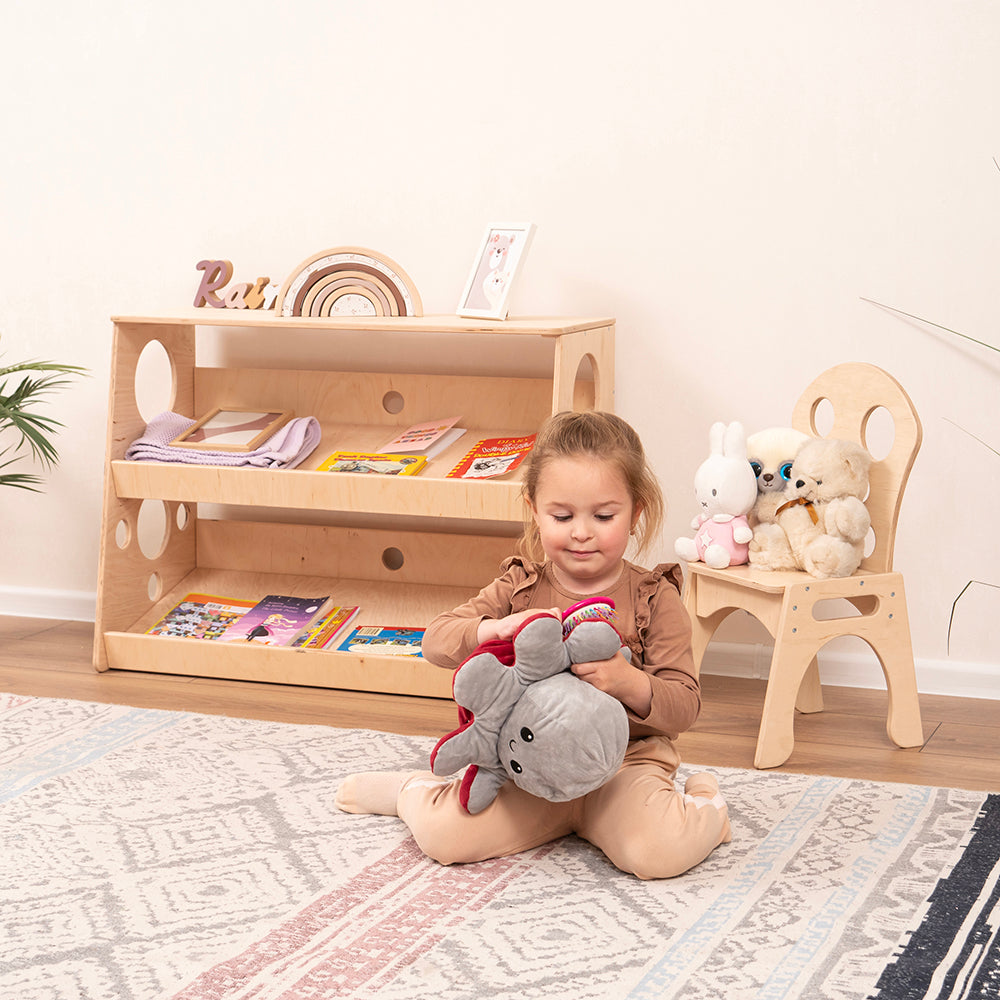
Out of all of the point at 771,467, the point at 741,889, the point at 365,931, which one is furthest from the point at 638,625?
the point at 771,467

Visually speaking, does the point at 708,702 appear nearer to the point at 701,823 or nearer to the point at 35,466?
the point at 701,823

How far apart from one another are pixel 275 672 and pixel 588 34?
139 centimetres

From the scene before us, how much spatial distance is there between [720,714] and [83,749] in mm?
1088

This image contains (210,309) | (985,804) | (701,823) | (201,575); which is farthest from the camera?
(201,575)

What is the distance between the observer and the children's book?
229cm

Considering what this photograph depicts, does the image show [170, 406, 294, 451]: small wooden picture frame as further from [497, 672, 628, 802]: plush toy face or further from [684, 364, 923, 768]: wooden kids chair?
[497, 672, 628, 802]: plush toy face

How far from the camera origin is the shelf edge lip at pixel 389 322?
6.82 ft

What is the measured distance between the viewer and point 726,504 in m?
1.97

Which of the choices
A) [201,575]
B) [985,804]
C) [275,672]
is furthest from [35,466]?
[985,804]

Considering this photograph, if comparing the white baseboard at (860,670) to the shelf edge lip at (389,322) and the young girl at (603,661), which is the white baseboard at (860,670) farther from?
the young girl at (603,661)

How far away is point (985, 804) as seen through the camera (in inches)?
65.2

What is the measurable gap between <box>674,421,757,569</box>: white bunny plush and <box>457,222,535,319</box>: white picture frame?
472 millimetres

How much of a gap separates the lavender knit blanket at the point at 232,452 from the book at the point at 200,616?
0.33 m

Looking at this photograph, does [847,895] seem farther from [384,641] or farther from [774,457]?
[384,641]
